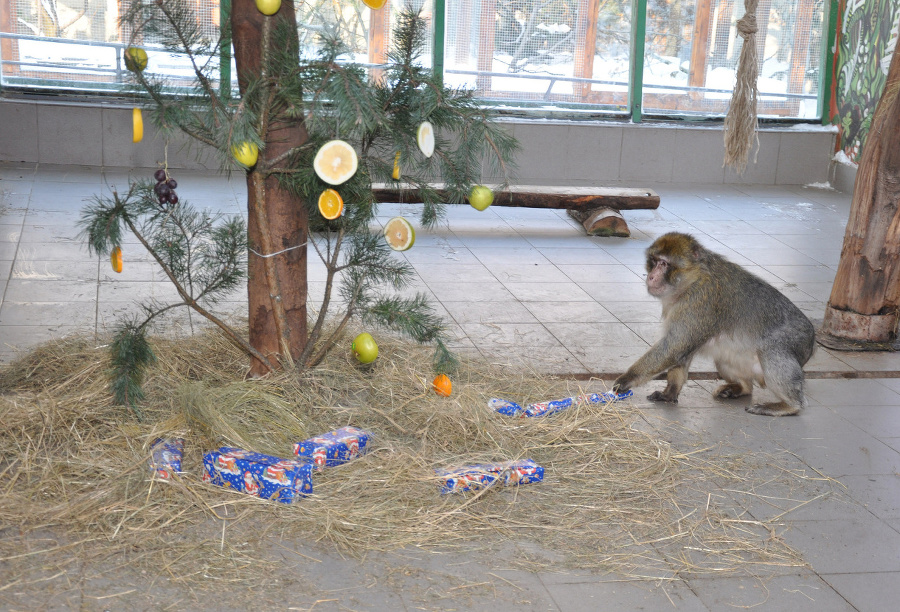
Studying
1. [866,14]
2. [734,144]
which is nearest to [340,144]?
[734,144]

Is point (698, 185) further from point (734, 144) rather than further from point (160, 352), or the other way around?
point (160, 352)

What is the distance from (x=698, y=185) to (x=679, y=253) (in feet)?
24.4

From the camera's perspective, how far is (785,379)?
4.59 meters

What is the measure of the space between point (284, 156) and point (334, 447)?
4.08ft

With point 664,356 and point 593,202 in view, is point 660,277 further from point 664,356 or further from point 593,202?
point 593,202

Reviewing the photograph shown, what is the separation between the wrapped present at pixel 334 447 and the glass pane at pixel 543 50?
8.32 meters

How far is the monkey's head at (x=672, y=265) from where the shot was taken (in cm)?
469

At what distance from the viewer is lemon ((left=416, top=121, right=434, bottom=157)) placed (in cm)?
366

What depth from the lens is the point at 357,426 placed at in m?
4.05

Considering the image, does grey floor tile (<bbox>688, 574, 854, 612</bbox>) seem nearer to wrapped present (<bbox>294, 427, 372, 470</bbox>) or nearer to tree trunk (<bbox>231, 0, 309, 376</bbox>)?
wrapped present (<bbox>294, 427, 372, 470</bbox>)

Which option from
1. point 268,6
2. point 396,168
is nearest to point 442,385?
point 396,168

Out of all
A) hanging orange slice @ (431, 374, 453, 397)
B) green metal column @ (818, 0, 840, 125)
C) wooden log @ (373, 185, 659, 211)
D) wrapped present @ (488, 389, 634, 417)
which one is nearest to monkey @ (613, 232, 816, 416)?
wrapped present @ (488, 389, 634, 417)

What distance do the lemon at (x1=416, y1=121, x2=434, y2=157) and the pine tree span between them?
0.10 m

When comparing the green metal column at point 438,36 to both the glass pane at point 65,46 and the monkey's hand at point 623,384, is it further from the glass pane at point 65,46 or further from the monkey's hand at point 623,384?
the monkey's hand at point 623,384
